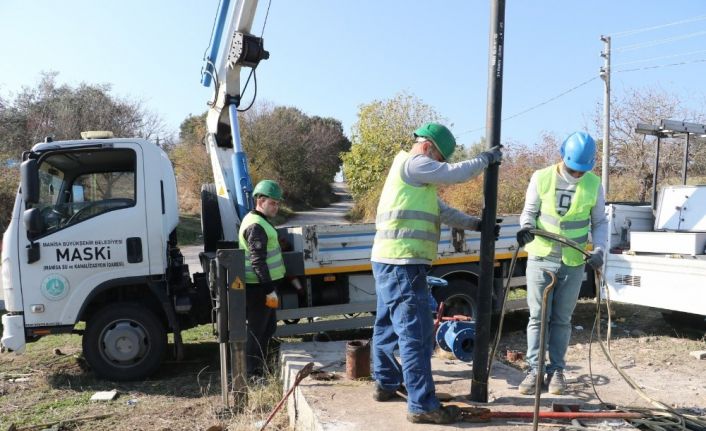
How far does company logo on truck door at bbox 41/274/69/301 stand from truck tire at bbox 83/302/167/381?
38 cm

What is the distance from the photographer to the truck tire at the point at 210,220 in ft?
21.6

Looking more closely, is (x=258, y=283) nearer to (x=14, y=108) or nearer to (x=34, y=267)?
(x=34, y=267)

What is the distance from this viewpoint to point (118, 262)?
5512mm

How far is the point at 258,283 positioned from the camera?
516 centimetres

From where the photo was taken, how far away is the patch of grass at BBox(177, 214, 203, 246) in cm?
1997

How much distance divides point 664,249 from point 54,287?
6406 mm

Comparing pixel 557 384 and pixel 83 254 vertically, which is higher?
pixel 83 254

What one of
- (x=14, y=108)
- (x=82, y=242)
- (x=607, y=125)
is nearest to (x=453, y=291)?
(x=82, y=242)

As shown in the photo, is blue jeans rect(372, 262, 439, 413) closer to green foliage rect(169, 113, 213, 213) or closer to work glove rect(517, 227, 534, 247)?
work glove rect(517, 227, 534, 247)

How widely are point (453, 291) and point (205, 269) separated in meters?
2.91

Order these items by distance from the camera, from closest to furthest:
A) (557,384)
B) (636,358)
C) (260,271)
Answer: (557,384)
(260,271)
(636,358)

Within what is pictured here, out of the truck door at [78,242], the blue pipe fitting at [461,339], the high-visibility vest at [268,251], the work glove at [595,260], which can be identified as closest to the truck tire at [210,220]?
the truck door at [78,242]

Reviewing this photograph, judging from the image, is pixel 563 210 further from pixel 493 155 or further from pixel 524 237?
pixel 493 155

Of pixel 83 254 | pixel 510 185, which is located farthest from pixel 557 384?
pixel 510 185
